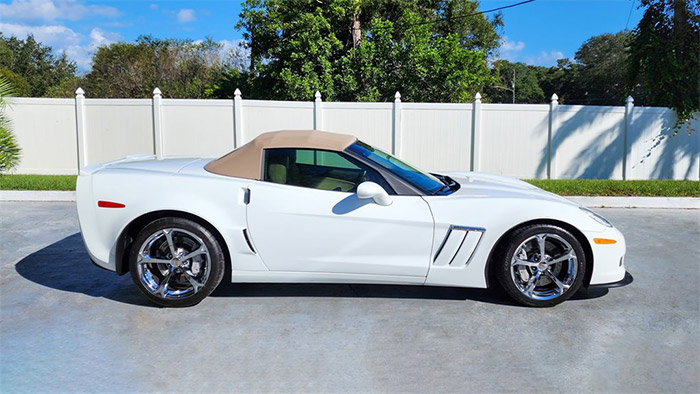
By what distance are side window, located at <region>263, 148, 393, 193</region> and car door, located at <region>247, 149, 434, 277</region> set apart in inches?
3.4

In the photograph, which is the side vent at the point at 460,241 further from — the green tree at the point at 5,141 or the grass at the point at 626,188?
the green tree at the point at 5,141

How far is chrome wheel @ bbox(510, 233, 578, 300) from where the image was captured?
4508mm

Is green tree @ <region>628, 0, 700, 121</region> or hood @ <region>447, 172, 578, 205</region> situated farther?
green tree @ <region>628, 0, 700, 121</region>

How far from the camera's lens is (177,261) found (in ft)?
14.7

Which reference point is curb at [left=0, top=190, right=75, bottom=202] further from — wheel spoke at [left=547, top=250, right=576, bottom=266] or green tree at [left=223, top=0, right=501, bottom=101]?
green tree at [left=223, top=0, right=501, bottom=101]

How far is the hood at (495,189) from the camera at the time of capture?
473 centimetres

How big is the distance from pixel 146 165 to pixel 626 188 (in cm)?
987

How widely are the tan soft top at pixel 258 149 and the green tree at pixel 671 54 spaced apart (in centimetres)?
1361

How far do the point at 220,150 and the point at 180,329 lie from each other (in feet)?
38.5

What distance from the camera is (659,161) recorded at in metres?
15.4

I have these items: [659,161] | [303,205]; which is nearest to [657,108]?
[659,161]

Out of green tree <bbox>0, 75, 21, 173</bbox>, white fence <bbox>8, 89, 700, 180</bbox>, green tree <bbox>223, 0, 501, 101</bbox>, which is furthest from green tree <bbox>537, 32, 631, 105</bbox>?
green tree <bbox>0, 75, 21, 173</bbox>

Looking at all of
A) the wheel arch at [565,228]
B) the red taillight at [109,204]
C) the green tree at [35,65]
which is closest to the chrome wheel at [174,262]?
the red taillight at [109,204]

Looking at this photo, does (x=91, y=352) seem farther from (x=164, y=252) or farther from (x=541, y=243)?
(x=541, y=243)
